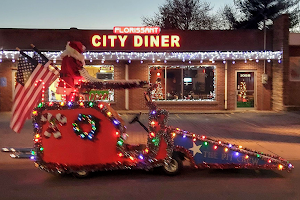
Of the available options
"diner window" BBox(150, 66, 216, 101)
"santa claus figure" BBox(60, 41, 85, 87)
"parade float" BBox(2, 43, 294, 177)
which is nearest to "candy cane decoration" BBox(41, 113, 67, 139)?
"parade float" BBox(2, 43, 294, 177)

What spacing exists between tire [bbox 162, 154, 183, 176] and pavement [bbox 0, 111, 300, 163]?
126 inches

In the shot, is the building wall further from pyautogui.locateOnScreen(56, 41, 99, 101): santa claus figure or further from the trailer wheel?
the trailer wheel

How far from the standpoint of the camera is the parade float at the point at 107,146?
6.47 meters

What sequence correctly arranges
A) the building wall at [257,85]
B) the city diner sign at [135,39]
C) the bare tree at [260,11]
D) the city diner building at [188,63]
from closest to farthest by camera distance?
the city diner building at [188,63] < the city diner sign at [135,39] < the building wall at [257,85] < the bare tree at [260,11]

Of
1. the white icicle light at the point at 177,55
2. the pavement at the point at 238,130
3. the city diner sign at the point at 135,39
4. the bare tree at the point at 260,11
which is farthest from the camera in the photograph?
the bare tree at the point at 260,11

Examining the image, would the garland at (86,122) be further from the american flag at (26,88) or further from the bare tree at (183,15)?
the bare tree at (183,15)

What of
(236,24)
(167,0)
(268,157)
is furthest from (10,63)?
(236,24)

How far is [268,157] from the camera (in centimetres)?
674

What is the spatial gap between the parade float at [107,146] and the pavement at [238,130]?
244 cm

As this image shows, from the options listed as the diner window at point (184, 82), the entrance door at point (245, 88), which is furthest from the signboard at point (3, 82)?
the entrance door at point (245, 88)

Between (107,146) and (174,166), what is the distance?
1.35 meters

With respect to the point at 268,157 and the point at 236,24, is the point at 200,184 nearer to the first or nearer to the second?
the point at 268,157

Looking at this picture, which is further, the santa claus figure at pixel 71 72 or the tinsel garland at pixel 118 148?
the santa claus figure at pixel 71 72

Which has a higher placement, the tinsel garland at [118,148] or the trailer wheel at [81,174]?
the tinsel garland at [118,148]
